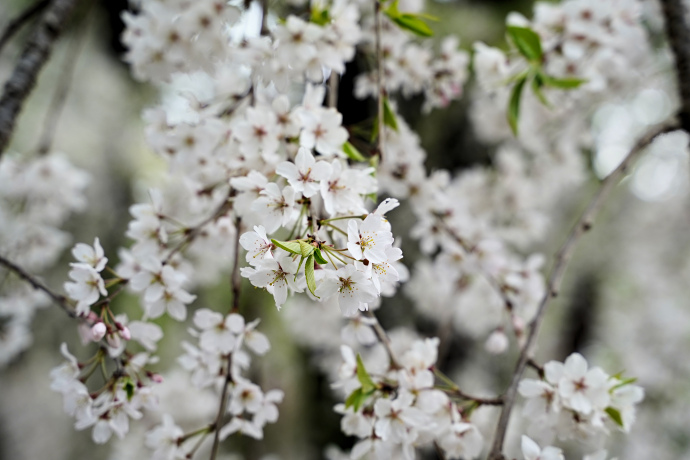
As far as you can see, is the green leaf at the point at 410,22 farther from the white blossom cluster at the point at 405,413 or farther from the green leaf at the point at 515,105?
→ the white blossom cluster at the point at 405,413

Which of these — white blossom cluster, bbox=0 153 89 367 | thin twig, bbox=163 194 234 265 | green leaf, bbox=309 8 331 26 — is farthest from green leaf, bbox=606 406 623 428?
white blossom cluster, bbox=0 153 89 367

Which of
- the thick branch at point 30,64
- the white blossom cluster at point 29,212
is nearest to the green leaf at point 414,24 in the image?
the thick branch at point 30,64

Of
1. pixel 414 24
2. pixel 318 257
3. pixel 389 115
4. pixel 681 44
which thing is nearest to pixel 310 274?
pixel 318 257

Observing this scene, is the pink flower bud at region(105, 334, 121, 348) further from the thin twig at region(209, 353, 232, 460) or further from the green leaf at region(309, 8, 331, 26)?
the green leaf at region(309, 8, 331, 26)

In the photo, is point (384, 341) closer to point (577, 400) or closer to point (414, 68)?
point (577, 400)

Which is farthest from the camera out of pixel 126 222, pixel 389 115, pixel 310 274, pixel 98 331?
Answer: pixel 126 222
